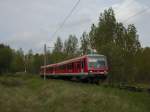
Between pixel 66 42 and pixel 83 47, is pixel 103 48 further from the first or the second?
pixel 66 42

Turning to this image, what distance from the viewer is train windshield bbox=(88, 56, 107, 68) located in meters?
31.9

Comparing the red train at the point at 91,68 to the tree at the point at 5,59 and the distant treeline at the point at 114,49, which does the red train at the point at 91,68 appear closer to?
the distant treeline at the point at 114,49

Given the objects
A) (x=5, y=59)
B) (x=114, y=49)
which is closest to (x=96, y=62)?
(x=114, y=49)

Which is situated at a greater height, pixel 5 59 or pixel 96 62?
pixel 5 59

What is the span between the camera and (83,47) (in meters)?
72.8

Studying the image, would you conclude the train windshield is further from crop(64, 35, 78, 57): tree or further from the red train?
crop(64, 35, 78, 57): tree

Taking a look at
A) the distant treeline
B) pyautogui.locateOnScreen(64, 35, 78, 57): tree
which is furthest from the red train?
pyautogui.locateOnScreen(64, 35, 78, 57): tree

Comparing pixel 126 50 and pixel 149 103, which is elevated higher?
pixel 126 50

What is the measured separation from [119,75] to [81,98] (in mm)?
24266

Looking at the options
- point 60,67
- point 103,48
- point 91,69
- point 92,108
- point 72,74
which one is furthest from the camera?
point 60,67

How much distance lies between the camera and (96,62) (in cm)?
3238

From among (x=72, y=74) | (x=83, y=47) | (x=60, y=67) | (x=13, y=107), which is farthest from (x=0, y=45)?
(x=13, y=107)

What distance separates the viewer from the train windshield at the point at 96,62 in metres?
31.9

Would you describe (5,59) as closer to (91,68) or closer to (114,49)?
(114,49)
